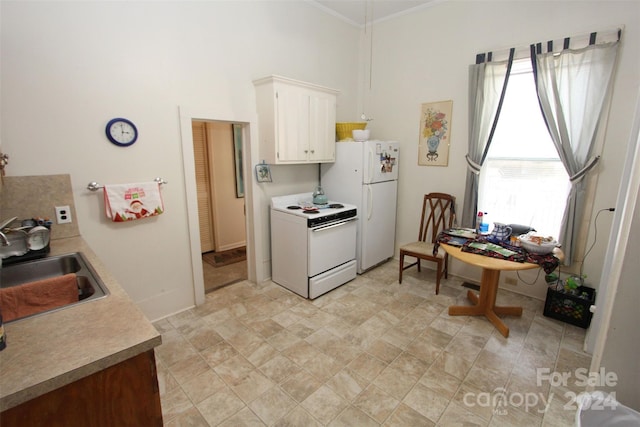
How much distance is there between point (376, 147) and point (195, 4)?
219 cm

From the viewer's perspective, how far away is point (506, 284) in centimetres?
338

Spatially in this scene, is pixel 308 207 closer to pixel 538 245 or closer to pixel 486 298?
pixel 486 298

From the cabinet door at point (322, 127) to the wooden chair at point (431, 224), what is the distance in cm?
134

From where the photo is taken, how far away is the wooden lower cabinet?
87 cm

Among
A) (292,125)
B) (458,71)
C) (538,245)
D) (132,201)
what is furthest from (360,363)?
(458,71)

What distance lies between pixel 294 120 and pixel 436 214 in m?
2.06

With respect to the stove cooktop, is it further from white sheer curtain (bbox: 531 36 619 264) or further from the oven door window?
white sheer curtain (bbox: 531 36 619 264)

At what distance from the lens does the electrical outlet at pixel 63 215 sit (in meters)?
2.12

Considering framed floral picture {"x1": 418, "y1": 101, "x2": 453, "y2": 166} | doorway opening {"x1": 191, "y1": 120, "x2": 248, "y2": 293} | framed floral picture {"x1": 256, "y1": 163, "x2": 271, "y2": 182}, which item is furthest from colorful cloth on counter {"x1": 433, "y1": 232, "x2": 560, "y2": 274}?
doorway opening {"x1": 191, "y1": 120, "x2": 248, "y2": 293}

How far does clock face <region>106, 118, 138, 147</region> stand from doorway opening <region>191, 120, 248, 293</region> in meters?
1.85

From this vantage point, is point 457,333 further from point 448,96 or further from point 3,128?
point 3,128

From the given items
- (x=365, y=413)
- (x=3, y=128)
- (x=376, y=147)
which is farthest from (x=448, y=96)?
(x=3, y=128)

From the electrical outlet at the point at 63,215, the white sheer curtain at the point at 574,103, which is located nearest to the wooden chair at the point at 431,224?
the white sheer curtain at the point at 574,103

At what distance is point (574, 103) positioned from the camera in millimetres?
2688
